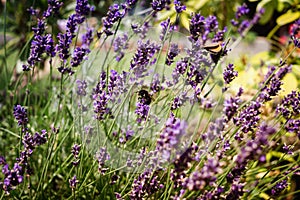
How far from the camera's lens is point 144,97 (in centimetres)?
144

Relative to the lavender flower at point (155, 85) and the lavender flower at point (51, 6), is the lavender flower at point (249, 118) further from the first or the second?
the lavender flower at point (51, 6)

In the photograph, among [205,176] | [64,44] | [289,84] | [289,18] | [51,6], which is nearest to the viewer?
[205,176]

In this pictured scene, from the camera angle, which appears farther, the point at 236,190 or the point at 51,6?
the point at 51,6

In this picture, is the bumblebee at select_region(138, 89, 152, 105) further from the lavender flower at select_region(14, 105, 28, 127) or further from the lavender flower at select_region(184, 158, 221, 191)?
the lavender flower at select_region(184, 158, 221, 191)

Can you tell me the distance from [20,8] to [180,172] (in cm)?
284

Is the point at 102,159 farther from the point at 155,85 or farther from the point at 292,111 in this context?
the point at 292,111

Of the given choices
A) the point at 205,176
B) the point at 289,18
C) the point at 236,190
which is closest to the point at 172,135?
the point at 205,176

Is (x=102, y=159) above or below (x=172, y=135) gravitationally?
below

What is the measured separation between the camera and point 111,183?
4.91ft

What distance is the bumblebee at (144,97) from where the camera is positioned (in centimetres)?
143

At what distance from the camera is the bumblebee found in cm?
143

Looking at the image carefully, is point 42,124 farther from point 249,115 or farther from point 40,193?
point 249,115

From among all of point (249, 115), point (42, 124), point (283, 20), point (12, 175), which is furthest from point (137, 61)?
point (283, 20)

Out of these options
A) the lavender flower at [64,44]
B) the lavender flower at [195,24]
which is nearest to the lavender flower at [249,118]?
the lavender flower at [195,24]
